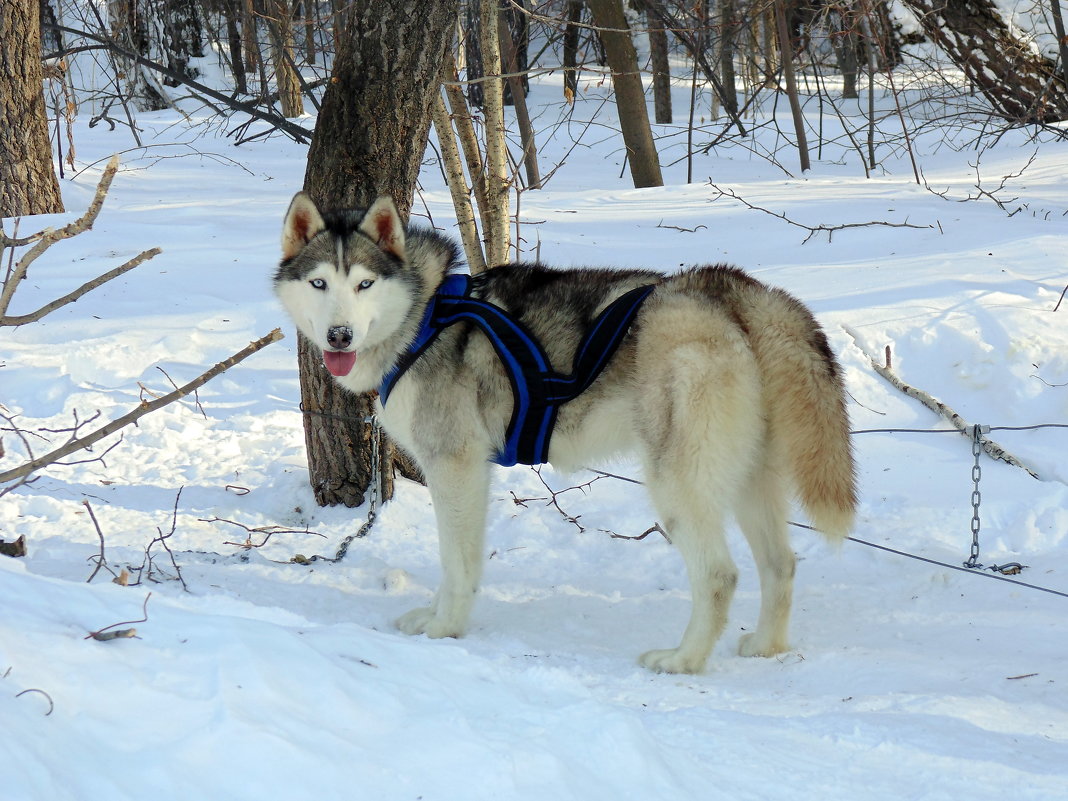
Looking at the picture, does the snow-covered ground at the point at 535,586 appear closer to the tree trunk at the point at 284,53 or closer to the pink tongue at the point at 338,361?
the pink tongue at the point at 338,361

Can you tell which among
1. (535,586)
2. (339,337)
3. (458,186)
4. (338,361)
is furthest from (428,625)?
(458,186)

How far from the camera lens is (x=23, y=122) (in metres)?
9.41

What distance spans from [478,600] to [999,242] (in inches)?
254

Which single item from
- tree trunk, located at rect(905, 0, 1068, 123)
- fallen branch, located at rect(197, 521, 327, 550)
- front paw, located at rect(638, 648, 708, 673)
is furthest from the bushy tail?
tree trunk, located at rect(905, 0, 1068, 123)

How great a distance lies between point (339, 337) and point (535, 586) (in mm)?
1697

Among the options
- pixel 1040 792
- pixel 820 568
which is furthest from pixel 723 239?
pixel 1040 792

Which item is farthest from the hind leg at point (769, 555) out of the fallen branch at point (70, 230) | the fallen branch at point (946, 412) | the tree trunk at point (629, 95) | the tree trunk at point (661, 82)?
the tree trunk at point (661, 82)

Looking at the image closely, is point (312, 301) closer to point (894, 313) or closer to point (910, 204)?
point (894, 313)

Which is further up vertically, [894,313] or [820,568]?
[894,313]

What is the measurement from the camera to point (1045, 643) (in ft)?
12.3

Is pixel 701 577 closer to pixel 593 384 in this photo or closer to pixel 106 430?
pixel 593 384

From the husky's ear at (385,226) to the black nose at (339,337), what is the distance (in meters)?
0.46

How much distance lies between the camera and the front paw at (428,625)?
4.04 meters

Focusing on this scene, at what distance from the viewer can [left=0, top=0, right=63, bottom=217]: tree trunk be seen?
9188mm
